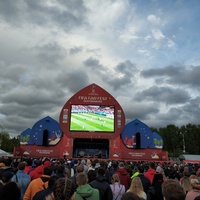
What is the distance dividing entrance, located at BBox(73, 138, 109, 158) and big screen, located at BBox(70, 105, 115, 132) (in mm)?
4543

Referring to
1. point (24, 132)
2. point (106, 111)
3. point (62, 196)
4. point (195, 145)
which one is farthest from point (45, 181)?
point (195, 145)

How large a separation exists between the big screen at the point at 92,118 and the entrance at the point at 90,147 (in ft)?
14.9

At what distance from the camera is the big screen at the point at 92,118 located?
37.2 meters

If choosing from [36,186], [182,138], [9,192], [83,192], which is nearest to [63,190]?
[83,192]

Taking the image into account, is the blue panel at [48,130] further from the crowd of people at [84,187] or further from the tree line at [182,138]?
the tree line at [182,138]

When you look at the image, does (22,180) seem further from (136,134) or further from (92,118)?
(136,134)

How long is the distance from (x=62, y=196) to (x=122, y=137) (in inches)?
1446

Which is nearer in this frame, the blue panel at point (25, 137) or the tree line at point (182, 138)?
the blue panel at point (25, 137)

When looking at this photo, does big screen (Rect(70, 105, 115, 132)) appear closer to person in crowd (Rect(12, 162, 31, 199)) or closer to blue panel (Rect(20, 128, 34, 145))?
blue panel (Rect(20, 128, 34, 145))

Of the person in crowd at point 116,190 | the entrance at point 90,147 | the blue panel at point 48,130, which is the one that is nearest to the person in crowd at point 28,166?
the person in crowd at point 116,190

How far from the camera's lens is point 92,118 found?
37281 millimetres

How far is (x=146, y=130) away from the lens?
127ft

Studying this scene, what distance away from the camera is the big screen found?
122 feet

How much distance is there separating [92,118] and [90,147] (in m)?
7.05
